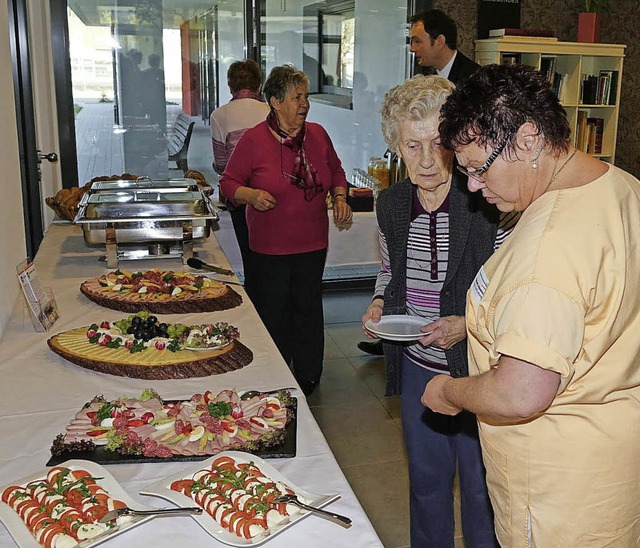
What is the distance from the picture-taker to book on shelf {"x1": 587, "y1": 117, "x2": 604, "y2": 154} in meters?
5.27

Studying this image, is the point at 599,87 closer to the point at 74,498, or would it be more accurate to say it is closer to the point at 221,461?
the point at 221,461

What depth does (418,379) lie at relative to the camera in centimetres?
195

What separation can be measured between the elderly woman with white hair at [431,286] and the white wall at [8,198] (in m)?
1.11

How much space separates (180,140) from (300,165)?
2.13m

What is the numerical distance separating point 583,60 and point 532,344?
4.83 meters

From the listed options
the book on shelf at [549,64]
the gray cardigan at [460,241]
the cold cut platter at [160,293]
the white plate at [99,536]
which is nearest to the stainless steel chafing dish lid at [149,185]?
the cold cut platter at [160,293]

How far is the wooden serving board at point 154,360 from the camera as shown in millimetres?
1807

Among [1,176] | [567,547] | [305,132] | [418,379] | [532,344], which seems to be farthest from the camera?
[305,132]

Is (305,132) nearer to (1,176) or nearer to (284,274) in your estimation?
(284,274)

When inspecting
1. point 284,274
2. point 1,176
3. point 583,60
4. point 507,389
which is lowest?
point 284,274

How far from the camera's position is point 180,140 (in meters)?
5.07

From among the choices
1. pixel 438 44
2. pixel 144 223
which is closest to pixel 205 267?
pixel 144 223

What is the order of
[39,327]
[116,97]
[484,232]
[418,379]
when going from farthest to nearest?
1. [116,97]
2. [39,327]
3. [418,379]
4. [484,232]

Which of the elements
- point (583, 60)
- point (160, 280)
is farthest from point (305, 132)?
point (583, 60)
